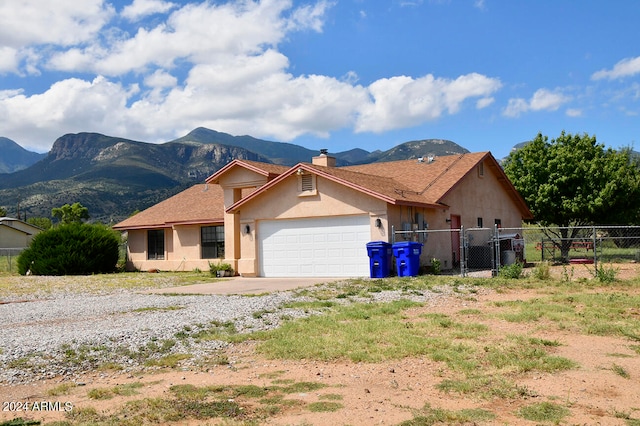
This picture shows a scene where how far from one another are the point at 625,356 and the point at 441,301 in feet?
19.8

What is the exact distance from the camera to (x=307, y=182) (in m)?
23.0

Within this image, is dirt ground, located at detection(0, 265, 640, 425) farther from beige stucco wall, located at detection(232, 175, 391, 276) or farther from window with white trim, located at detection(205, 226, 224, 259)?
window with white trim, located at detection(205, 226, 224, 259)

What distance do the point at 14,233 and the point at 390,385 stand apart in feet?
208

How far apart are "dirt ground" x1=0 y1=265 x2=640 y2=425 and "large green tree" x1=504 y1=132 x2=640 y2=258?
21.8 meters

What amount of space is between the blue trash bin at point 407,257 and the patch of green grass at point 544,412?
46.8ft

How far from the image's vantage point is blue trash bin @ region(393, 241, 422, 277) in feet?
66.1

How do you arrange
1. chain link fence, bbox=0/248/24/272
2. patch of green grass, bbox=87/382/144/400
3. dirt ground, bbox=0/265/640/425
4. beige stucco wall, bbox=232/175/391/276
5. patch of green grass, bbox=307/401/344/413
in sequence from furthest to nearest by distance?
chain link fence, bbox=0/248/24/272 < beige stucco wall, bbox=232/175/391/276 < patch of green grass, bbox=87/382/144/400 < patch of green grass, bbox=307/401/344/413 < dirt ground, bbox=0/265/640/425

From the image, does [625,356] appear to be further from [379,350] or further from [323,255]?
[323,255]

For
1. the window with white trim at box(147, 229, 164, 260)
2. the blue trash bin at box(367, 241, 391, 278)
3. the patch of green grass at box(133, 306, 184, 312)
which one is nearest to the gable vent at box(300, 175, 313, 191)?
the blue trash bin at box(367, 241, 391, 278)

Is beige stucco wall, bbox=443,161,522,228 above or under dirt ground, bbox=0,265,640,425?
above

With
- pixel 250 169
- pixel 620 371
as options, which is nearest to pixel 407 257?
pixel 250 169

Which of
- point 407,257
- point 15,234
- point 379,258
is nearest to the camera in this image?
point 407,257

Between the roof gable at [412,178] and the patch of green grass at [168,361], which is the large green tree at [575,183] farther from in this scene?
the patch of green grass at [168,361]

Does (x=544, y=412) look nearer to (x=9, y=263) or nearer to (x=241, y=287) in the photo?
(x=241, y=287)
